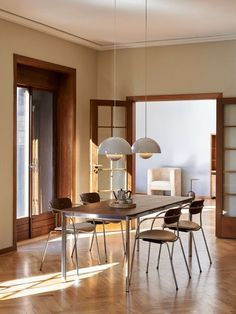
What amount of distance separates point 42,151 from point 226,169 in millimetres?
2812

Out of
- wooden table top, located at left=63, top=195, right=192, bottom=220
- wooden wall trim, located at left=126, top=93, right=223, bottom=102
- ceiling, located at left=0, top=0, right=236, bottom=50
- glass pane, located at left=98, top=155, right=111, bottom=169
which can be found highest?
ceiling, located at left=0, top=0, right=236, bottom=50

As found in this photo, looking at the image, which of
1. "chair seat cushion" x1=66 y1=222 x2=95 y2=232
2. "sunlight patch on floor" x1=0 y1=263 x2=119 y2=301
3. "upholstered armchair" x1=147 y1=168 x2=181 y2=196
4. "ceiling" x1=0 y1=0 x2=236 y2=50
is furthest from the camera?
"upholstered armchair" x1=147 y1=168 x2=181 y2=196

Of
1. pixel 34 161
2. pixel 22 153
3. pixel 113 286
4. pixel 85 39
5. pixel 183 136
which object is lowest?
pixel 113 286

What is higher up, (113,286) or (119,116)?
(119,116)

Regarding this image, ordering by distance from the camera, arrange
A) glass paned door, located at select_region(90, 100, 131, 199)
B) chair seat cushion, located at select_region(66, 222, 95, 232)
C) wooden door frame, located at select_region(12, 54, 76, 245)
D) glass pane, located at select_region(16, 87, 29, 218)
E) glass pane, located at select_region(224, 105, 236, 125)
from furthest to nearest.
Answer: glass paned door, located at select_region(90, 100, 131, 199), wooden door frame, located at select_region(12, 54, 76, 245), glass pane, located at select_region(224, 105, 236, 125), glass pane, located at select_region(16, 87, 29, 218), chair seat cushion, located at select_region(66, 222, 95, 232)

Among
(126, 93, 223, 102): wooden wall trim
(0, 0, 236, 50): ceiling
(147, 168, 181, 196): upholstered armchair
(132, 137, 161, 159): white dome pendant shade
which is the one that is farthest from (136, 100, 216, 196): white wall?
(132, 137, 161, 159): white dome pendant shade

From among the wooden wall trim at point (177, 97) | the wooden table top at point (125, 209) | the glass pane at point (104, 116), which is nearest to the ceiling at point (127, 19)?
the wooden wall trim at point (177, 97)

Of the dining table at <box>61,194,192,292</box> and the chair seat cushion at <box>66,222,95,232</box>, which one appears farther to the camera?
the chair seat cushion at <box>66,222,95,232</box>

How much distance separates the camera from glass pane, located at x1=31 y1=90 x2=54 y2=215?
8047mm

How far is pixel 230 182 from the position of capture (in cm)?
802

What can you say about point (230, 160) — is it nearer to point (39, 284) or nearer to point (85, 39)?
point (85, 39)

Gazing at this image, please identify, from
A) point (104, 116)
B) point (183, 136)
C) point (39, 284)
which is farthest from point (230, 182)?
point (183, 136)

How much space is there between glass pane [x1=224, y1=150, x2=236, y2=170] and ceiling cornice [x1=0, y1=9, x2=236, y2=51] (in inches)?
66.9

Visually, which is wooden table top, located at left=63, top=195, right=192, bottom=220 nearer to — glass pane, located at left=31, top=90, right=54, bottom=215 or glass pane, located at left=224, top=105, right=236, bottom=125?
glass pane, located at left=224, top=105, right=236, bottom=125
